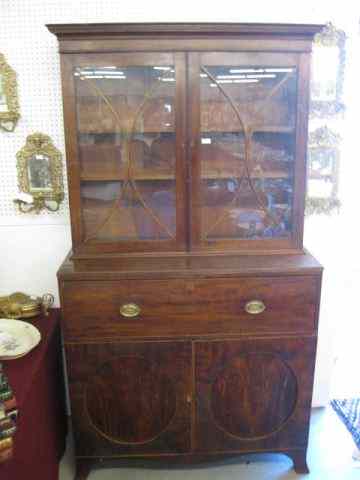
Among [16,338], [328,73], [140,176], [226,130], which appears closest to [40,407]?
[16,338]

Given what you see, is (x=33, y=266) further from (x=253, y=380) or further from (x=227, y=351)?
(x=253, y=380)

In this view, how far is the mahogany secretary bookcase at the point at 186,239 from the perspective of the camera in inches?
58.6

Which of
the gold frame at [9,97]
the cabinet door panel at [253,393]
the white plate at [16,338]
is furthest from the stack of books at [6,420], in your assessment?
the gold frame at [9,97]

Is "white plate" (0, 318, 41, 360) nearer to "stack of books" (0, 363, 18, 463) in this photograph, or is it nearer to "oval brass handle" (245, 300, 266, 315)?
"stack of books" (0, 363, 18, 463)

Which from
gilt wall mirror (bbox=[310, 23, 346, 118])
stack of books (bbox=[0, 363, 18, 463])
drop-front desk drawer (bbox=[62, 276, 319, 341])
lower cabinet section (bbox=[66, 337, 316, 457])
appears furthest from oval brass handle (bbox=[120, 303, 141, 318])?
gilt wall mirror (bbox=[310, 23, 346, 118])

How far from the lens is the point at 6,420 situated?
1187mm

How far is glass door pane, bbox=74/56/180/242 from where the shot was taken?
1.50 m

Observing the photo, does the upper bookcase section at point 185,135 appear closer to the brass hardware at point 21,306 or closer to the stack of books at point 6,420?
the brass hardware at point 21,306

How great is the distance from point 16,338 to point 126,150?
0.83 meters

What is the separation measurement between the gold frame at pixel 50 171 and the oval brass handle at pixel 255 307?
3.08ft

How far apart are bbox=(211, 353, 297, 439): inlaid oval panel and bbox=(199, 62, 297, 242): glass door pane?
499 millimetres

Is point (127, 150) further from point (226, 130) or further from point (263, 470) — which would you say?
point (263, 470)

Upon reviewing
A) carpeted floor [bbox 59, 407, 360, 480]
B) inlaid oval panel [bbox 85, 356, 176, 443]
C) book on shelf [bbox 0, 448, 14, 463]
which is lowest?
carpeted floor [bbox 59, 407, 360, 480]

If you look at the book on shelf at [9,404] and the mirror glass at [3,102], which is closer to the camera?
the book on shelf at [9,404]
